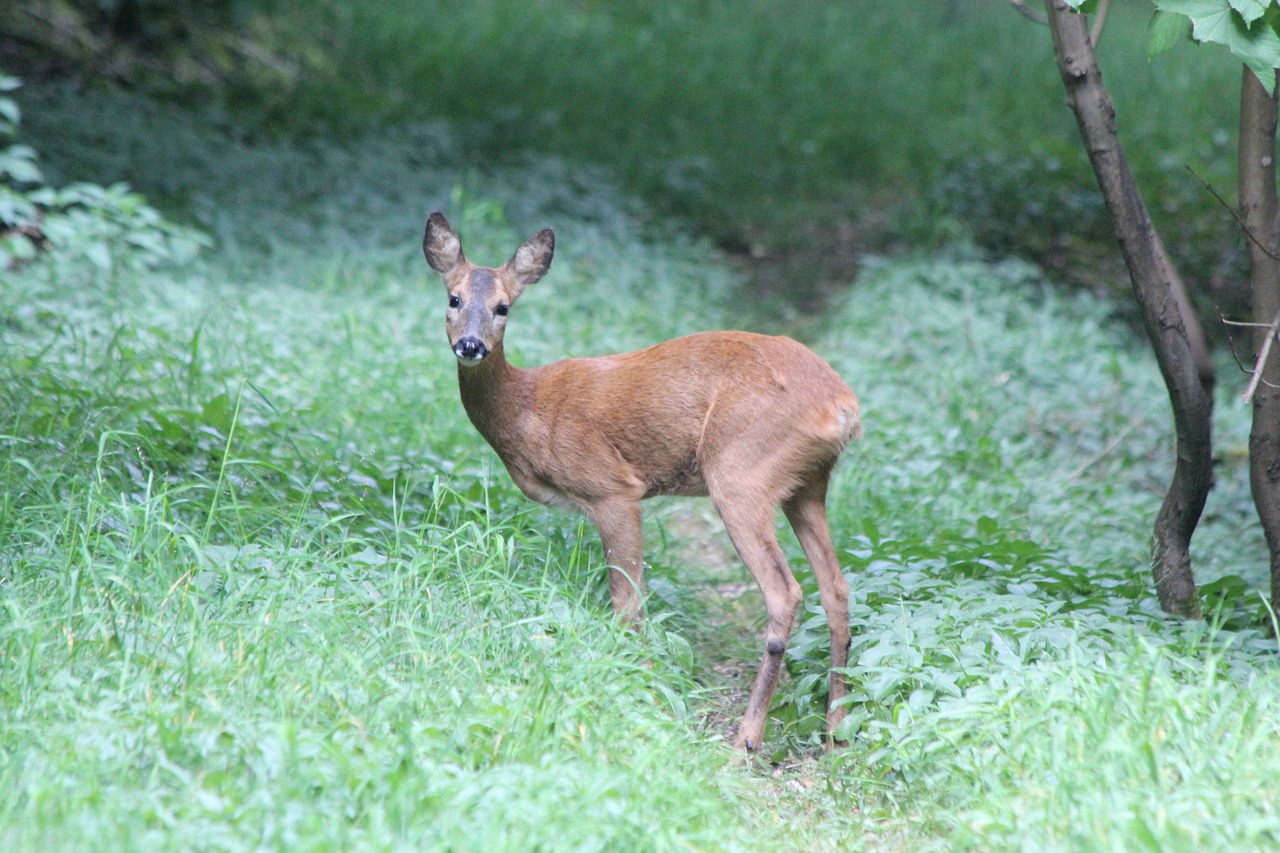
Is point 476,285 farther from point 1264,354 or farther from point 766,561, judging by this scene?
point 1264,354

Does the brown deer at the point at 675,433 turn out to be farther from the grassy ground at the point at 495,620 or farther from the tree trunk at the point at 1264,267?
the tree trunk at the point at 1264,267

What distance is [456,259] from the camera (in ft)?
15.6

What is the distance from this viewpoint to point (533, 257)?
4.73 m

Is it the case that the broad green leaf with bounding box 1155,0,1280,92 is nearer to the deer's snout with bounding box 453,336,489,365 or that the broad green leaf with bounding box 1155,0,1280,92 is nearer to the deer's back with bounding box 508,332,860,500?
the deer's back with bounding box 508,332,860,500

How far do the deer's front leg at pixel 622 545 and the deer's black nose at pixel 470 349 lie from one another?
0.67 meters

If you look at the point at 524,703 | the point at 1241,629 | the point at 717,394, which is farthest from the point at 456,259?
the point at 1241,629

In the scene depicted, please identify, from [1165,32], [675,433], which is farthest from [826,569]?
[1165,32]

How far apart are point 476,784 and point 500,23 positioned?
11552 mm

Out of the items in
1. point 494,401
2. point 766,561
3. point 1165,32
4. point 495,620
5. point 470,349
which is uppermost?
point 1165,32

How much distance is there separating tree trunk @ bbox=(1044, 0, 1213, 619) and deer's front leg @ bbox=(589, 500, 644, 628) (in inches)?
71.5

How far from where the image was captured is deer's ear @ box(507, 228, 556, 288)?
4.71 meters

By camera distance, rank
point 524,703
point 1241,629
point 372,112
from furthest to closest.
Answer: point 372,112
point 1241,629
point 524,703

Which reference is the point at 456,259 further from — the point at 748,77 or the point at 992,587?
the point at 748,77

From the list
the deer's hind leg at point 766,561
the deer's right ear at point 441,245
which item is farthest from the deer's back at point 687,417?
the deer's right ear at point 441,245
